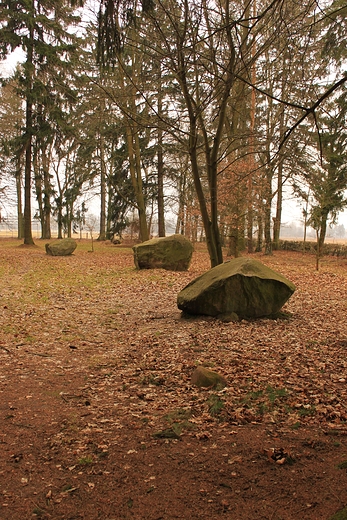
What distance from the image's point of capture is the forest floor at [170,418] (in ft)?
8.54

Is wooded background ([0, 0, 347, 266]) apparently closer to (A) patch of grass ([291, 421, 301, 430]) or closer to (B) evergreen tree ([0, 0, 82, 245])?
(B) evergreen tree ([0, 0, 82, 245])

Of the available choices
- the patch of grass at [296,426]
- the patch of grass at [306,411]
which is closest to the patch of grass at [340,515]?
the patch of grass at [296,426]

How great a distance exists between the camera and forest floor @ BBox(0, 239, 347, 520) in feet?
8.54

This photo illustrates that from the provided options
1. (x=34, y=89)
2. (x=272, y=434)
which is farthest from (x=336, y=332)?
(x=34, y=89)

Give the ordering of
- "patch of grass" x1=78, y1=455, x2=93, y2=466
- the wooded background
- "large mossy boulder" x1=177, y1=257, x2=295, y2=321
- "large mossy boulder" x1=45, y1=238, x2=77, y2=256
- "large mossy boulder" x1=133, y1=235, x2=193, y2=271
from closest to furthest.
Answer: "patch of grass" x1=78, y1=455, x2=93, y2=466 → "large mossy boulder" x1=177, y1=257, x2=295, y2=321 → the wooded background → "large mossy boulder" x1=133, y1=235, x2=193, y2=271 → "large mossy boulder" x1=45, y1=238, x2=77, y2=256

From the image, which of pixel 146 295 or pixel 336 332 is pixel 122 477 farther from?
pixel 146 295

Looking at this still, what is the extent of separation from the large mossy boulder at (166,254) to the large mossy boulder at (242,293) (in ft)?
23.4

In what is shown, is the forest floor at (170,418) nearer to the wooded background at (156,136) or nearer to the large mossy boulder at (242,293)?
the large mossy boulder at (242,293)

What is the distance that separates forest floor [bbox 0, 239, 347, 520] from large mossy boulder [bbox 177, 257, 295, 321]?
0.32 metres

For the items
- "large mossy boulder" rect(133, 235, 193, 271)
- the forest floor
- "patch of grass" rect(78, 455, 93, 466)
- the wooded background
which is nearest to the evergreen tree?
the wooded background

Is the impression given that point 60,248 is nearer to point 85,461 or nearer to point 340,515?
point 85,461

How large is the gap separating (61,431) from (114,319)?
4468mm

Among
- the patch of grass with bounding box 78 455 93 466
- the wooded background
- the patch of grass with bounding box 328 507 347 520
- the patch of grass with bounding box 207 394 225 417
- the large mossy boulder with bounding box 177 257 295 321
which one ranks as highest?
the wooded background

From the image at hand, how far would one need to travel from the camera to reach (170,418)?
3826 mm
